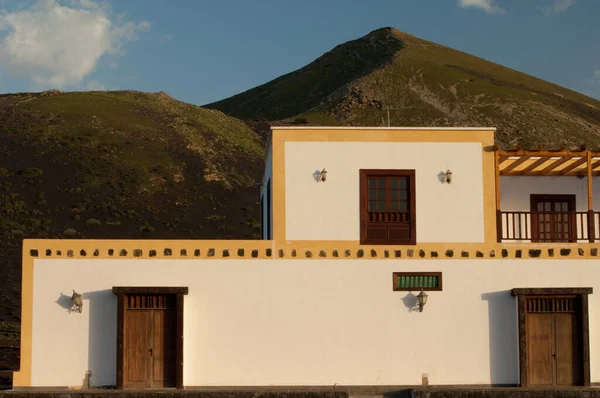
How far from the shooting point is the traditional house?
19.7m

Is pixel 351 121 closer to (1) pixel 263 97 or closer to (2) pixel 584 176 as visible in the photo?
(1) pixel 263 97

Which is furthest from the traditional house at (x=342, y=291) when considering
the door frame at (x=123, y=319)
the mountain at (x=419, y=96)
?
the mountain at (x=419, y=96)

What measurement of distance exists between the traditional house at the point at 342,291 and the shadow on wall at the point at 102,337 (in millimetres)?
29

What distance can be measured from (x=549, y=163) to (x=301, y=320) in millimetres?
7392

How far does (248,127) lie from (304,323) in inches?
2460

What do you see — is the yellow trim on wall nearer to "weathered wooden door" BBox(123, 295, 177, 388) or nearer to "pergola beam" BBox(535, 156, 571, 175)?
"pergola beam" BBox(535, 156, 571, 175)

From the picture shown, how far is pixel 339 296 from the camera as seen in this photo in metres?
20.1

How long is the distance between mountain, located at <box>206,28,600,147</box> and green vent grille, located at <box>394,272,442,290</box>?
65568mm

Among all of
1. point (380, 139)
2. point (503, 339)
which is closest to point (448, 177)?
point (380, 139)

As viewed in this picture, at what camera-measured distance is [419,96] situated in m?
102

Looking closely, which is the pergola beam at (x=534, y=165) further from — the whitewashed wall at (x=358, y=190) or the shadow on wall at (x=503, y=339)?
the shadow on wall at (x=503, y=339)

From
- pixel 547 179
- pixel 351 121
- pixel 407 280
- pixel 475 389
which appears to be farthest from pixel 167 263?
pixel 351 121

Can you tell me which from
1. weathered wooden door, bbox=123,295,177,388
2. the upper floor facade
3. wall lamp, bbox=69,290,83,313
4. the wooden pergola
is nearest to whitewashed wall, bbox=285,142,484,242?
the upper floor facade

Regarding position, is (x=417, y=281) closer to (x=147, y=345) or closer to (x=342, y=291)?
(x=342, y=291)
